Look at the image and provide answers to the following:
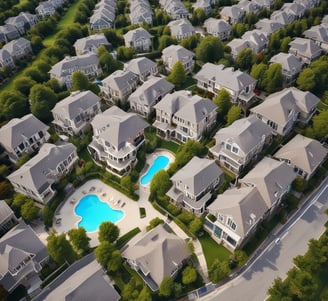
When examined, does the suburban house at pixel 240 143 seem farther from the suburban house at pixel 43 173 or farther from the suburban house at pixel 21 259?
the suburban house at pixel 21 259

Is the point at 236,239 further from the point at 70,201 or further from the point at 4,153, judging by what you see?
the point at 4,153

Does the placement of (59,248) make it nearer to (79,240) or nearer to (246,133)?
(79,240)

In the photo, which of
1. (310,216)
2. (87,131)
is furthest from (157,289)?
(87,131)

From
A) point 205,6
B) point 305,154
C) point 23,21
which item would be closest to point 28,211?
point 305,154

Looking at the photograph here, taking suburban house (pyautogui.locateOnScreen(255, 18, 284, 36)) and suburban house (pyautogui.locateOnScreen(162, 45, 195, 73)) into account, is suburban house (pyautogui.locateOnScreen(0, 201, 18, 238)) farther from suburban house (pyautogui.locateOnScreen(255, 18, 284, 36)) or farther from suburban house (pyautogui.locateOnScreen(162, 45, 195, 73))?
suburban house (pyautogui.locateOnScreen(255, 18, 284, 36))

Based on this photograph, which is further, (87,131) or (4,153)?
(87,131)

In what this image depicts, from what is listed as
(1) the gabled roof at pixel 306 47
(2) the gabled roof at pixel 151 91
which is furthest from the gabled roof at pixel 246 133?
(1) the gabled roof at pixel 306 47
